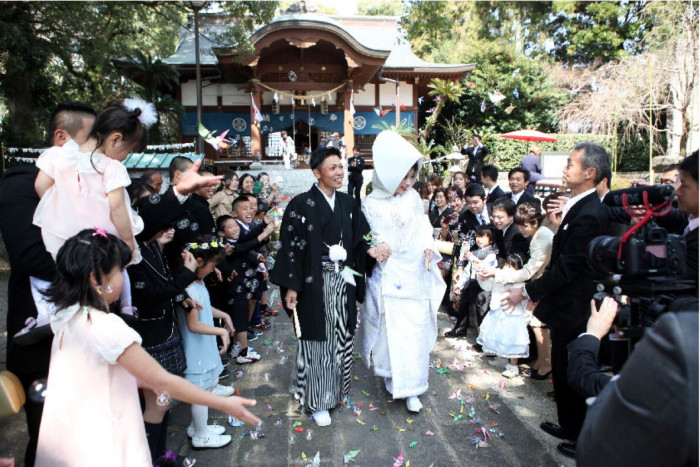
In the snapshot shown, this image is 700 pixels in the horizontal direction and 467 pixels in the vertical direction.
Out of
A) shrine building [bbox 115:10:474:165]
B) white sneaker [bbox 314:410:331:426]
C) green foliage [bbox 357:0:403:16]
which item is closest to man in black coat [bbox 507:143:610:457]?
white sneaker [bbox 314:410:331:426]

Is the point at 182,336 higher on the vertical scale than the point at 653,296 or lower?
lower

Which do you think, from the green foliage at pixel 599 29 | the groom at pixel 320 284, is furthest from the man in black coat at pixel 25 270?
the green foliage at pixel 599 29

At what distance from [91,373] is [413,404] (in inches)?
101

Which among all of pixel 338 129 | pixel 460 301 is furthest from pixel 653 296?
pixel 338 129

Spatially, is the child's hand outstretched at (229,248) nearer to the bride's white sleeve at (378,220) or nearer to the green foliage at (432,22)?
the bride's white sleeve at (378,220)

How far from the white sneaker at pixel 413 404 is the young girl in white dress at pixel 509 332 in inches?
43.4

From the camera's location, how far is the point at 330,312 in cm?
369

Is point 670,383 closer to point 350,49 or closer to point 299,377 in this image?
point 299,377

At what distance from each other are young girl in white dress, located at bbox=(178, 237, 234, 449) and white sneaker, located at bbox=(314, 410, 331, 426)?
0.65m

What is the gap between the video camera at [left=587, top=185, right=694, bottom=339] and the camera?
1.57 metres

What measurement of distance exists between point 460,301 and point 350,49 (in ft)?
39.4

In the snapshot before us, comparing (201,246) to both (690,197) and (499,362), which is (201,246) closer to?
(690,197)

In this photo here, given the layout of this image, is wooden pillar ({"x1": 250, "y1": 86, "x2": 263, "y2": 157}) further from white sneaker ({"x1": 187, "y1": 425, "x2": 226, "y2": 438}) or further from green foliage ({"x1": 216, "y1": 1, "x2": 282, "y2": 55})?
white sneaker ({"x1": 187, "y1": 425, "x2": 226, "y2": 438})

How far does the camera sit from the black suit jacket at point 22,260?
7.50 feet
